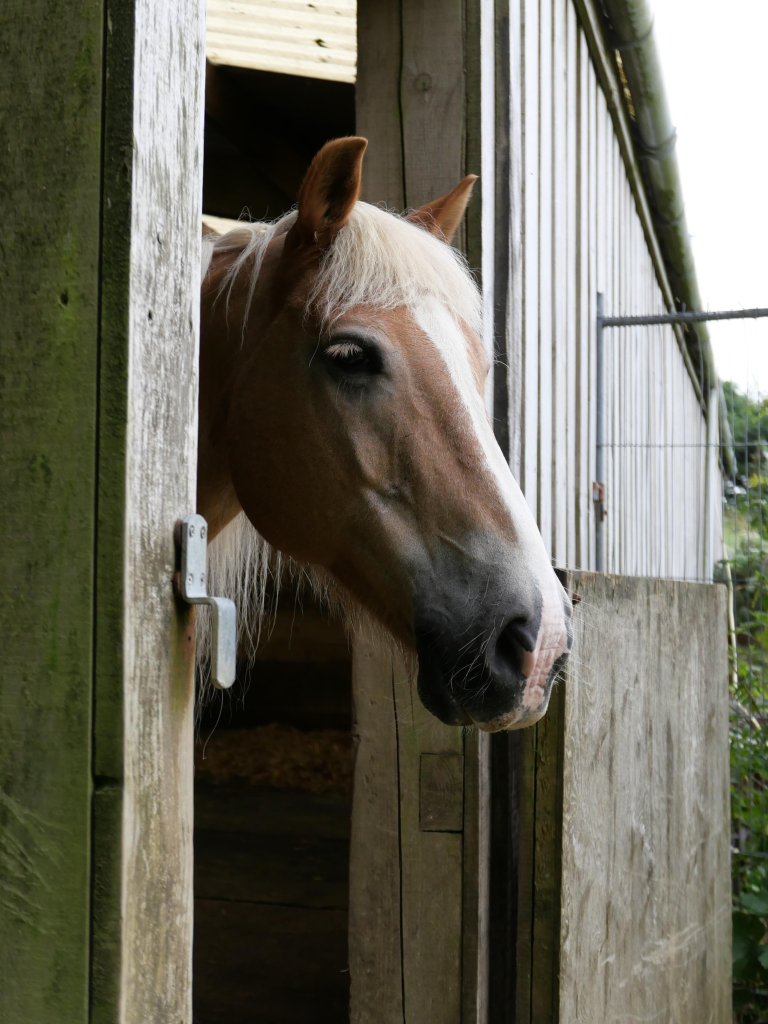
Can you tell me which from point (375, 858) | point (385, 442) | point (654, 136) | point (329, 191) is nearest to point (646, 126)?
point (654, 136)

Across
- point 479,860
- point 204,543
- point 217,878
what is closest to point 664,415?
point 217,878

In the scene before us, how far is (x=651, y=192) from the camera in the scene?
5902 millimetres

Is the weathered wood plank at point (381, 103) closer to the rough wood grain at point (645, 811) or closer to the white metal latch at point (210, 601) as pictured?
the rough wood grain at point (645, 811)

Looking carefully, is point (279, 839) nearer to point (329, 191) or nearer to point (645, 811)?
point (645, 811)

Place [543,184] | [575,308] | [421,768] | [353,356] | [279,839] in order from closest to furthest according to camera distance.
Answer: [353,356], [421,768], [543,184], [575,308], [279,839]

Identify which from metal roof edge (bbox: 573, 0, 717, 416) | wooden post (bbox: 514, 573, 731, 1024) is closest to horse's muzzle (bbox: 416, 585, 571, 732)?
wooden post (bbox: 514, 573, 731, 1024)

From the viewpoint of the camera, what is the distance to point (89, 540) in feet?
3.06

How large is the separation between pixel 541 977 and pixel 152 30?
188 cm

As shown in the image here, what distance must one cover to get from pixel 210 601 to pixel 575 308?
3051 millimetres

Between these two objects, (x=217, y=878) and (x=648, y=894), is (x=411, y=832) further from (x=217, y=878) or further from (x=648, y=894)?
(x=217, y=878)

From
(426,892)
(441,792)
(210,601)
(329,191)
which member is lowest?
(426,892)

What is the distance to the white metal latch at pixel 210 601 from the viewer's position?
985 mm

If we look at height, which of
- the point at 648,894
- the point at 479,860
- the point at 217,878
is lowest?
the point at 217,878

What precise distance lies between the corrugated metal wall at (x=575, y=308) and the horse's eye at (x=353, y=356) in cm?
82
